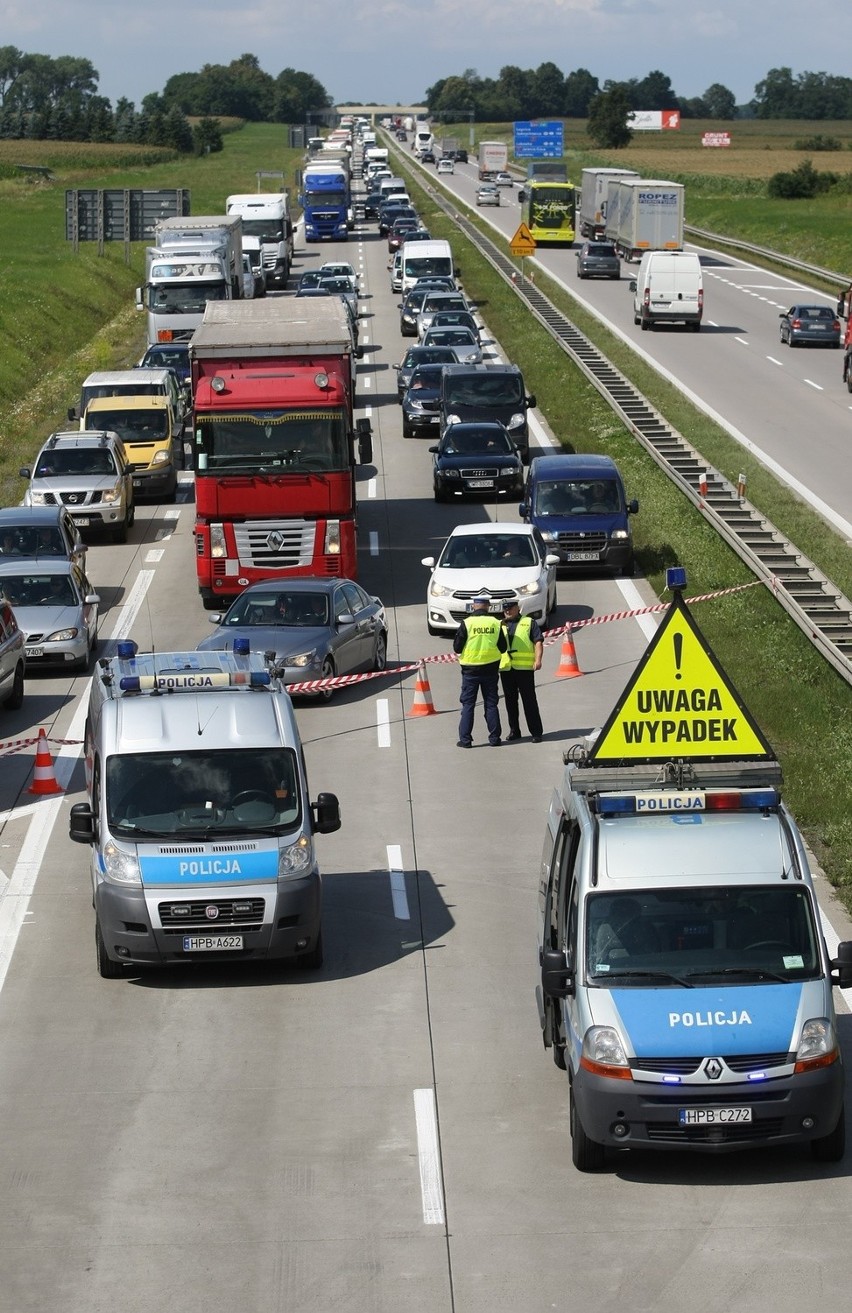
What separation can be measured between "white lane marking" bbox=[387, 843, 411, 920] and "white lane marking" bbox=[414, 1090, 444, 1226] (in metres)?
3.93

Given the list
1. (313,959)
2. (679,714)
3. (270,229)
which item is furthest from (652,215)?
(679,714)

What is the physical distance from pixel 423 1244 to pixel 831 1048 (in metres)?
2.47

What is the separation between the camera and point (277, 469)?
29078mm

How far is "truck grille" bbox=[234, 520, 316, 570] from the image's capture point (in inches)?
1148

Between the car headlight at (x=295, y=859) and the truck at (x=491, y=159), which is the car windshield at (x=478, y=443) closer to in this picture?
the car headlight at (x=295, y=859)

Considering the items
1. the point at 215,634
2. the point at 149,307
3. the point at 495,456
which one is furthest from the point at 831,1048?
the point at 149,307

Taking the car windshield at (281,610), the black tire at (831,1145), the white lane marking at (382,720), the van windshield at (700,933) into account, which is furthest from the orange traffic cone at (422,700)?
the black tire at (831,1145)

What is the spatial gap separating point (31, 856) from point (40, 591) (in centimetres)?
939

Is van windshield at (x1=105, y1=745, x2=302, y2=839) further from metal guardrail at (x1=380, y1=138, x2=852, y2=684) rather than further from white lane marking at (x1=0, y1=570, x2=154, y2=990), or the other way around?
metal guardrail at (x1=380, y1=138, x2=852, y2=684)

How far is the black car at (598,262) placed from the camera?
259ft

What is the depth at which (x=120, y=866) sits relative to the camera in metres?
14.6

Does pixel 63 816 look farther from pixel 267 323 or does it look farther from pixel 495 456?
pixel 495 456

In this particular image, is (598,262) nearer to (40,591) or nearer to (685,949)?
(40,591)

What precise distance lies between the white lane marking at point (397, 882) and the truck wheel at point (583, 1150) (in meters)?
5.20
